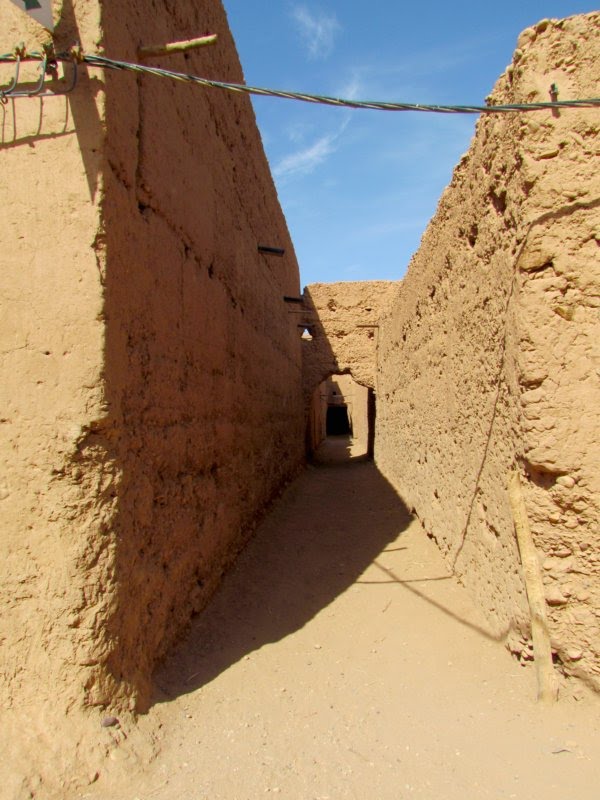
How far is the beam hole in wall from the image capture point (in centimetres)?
1413

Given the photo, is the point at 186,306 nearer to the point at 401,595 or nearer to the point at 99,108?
the point at 99,108

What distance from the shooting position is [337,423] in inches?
1099

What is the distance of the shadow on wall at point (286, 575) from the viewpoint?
3012 millimetres

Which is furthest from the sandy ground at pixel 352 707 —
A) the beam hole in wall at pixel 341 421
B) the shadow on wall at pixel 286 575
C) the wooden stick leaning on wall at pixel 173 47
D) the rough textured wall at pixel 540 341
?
the beam hole in wall at pixel 341 421

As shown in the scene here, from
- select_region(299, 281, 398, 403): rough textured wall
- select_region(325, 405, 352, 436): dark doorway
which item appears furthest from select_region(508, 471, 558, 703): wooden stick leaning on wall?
select_region(325, 405, 352, 436): dark doorway

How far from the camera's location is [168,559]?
2912 mm

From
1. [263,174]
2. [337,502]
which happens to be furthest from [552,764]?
[263,174]

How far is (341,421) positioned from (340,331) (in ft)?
52.8

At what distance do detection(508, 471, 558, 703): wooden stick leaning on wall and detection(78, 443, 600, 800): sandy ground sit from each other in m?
0.09

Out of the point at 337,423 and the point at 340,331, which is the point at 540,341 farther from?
the point at 337,423

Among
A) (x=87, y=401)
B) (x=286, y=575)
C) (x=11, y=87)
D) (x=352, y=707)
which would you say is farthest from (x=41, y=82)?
(x=286, y=575)

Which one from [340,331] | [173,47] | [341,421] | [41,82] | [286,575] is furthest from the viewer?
[341,421]

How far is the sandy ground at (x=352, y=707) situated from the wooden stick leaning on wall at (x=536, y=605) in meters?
0.09

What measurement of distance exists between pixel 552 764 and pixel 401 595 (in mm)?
1732
